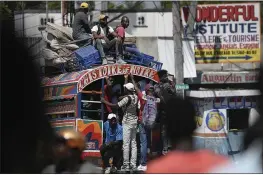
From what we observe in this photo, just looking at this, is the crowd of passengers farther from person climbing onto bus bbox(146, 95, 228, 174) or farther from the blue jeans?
person climbing onto bus bbox(146, 95, 228, 174)

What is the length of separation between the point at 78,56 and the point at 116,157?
5.45ft

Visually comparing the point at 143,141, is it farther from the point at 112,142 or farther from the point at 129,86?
the point at 129,86

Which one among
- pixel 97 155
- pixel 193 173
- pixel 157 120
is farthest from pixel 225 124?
pixel 193 173

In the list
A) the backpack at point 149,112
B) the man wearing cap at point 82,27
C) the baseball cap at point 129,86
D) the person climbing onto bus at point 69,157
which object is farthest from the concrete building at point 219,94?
the person climbing onto bus at point 69,157

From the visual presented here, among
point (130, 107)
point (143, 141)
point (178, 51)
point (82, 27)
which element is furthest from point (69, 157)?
point (178, 51)

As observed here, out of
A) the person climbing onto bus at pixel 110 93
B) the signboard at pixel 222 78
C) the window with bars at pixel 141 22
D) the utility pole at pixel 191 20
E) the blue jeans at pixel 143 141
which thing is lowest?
the blue jeans at pixel 143 141

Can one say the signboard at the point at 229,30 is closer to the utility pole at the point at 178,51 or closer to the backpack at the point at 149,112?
the utility pole at the point at 178,51

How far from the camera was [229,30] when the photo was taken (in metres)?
14.2

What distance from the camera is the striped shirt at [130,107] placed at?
962 centimetres

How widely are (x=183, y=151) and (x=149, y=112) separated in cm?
648

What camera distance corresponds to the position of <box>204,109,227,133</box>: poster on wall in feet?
40.8

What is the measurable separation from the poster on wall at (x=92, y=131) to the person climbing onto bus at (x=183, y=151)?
5825mm

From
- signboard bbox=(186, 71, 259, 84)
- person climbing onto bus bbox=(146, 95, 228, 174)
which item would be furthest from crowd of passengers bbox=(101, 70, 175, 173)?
person climbing onto bus bbox=(146, 95, 228, 174)

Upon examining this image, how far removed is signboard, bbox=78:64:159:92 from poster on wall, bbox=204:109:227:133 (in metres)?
2.34
